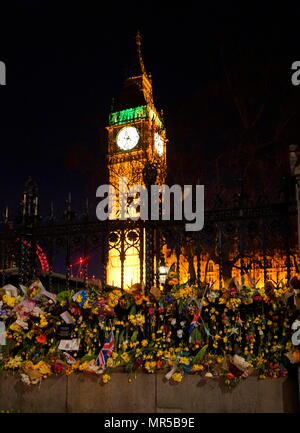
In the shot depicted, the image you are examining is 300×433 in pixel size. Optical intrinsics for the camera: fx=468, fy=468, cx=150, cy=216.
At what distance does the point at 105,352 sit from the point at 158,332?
2.52 feet

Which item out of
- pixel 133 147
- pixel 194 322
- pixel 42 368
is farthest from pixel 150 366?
pixel 133 147

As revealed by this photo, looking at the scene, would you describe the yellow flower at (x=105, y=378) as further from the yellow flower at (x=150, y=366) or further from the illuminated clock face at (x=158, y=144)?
the illuminated clock face at (x=158, y=144)

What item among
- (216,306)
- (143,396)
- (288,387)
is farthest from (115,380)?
(288,387)

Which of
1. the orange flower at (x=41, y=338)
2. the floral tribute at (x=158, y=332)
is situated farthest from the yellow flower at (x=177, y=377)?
the orange flower at (x=41, y=338)

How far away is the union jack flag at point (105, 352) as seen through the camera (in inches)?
249

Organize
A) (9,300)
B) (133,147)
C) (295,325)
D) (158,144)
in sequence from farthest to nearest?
(133,147)
(158,144)
(9,300)
(295,325)

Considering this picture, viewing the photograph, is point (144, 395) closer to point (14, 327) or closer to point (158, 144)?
point (14, 327)

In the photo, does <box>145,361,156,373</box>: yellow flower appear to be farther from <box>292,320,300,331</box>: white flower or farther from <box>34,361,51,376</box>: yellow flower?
<box>292,320,300,331</box>: white flower

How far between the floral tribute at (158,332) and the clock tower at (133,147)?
0.99 meters

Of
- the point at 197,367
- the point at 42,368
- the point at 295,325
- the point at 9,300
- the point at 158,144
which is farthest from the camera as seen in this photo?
the point at 158,144

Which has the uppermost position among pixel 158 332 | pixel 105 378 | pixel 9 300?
pixel 9 300

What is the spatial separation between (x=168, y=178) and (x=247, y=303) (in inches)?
560

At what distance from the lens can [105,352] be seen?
6367mm

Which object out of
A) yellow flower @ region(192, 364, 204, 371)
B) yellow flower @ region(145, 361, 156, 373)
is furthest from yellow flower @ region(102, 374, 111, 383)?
yellow flower @ region(192, 364, 204, 371)
